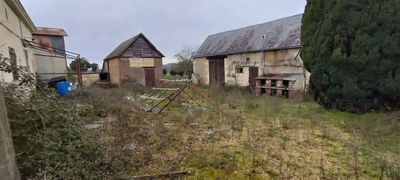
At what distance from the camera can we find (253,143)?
4254mm

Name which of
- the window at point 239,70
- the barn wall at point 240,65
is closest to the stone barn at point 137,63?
the barn wall at point 240,65

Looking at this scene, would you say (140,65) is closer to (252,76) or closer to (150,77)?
(150,77)

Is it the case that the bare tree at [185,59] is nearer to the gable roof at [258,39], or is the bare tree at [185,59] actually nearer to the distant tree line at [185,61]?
the distant tree line at [185,61]

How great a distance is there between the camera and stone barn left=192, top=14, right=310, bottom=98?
1041cm

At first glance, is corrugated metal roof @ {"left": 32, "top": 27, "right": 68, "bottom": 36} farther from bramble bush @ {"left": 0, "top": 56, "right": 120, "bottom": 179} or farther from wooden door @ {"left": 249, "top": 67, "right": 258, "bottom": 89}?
bramble bush @ {"left": 0, "top": 56, "right": 120, "bottom": 179}

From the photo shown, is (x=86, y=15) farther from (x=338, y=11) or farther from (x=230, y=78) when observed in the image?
(x=338, y=11)

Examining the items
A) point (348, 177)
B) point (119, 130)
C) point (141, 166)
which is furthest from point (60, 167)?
point (348, 177)

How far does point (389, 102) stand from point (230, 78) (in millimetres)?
9270

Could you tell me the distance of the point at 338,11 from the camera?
6.22 metres

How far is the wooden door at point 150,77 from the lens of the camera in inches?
653

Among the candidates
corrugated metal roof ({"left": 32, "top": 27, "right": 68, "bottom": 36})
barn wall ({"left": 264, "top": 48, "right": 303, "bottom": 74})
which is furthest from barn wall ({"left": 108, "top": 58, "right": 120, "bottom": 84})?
barn wall ({"left": 264, "top": 48, "right": 303, "bottom": 74})

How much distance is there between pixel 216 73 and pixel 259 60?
4141 millimetres

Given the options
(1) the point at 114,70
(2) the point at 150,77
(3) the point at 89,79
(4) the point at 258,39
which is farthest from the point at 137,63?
(4) the point at 258,39

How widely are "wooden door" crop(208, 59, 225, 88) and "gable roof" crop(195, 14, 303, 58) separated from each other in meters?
0.65
